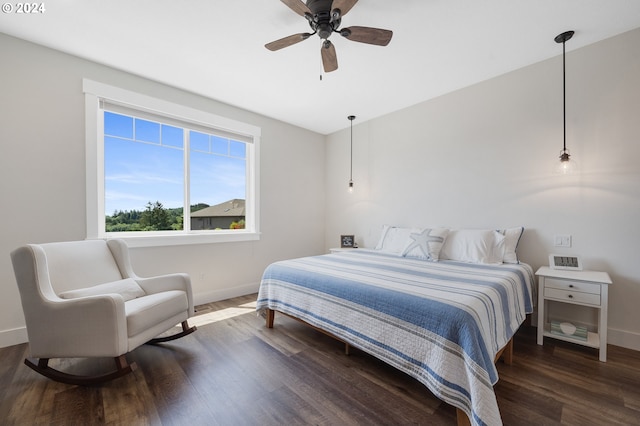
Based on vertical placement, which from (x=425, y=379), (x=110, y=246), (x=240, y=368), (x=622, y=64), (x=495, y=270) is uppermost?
(x=622, y=64)

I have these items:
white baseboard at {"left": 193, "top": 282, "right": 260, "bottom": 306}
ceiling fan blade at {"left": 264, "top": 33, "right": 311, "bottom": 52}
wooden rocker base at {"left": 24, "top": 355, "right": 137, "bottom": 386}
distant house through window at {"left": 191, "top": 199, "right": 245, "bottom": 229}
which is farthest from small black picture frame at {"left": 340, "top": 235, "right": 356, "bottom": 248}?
wooden rocker base at {"left": 24, "top": 355, "right": 137, "bottom": 386}

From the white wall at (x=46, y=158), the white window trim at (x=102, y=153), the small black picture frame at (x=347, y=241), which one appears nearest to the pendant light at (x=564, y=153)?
the small black picture frame at (x=347, y=241)

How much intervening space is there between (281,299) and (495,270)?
6.31 feet

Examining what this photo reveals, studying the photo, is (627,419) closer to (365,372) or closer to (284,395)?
(365,372)

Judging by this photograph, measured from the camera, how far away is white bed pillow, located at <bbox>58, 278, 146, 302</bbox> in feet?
6.17

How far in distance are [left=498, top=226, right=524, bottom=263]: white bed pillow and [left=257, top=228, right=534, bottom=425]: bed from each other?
3.3 inches

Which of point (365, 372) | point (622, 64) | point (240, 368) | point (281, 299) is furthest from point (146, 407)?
point (622, 64)

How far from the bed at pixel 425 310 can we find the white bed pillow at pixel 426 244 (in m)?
0.13

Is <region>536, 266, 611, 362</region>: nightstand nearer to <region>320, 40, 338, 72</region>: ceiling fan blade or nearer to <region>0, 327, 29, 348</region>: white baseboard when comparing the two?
<region>320, 40, 338, 72</region>: ceiling fan blade

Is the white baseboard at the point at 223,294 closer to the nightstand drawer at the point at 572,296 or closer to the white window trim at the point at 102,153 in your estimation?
the white window trim at the point at 102,153

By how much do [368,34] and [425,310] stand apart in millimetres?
1908

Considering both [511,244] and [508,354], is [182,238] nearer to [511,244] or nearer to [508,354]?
[508,354]

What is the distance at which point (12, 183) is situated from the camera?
Answer: 2.24 m

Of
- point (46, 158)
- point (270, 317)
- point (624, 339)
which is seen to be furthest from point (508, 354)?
point (46, 158)
